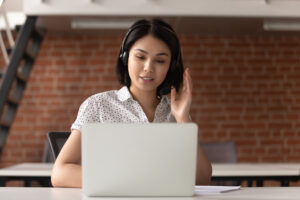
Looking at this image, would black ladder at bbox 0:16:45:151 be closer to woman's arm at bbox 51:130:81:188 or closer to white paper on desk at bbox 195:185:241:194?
woman's arm at bbox 51:130:81:188

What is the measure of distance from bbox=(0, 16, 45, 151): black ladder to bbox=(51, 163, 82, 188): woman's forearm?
106 inches

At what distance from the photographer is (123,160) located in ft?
4.15

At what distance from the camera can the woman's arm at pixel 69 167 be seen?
1.75 m

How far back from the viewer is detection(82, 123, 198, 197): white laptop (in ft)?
4.10

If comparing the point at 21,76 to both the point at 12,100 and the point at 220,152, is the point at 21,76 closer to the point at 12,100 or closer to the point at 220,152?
the point at 12,100

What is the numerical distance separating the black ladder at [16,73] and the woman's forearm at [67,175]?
268cm

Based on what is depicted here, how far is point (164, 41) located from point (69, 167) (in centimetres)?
66

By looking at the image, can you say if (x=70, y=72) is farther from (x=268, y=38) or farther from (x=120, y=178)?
(x=120, y=178)

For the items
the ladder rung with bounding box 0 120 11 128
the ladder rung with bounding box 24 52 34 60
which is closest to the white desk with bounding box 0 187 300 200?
the ladder rung with bounding box 0 120 11 128

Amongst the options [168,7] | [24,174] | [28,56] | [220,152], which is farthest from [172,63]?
[28,56]

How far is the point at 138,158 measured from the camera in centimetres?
127

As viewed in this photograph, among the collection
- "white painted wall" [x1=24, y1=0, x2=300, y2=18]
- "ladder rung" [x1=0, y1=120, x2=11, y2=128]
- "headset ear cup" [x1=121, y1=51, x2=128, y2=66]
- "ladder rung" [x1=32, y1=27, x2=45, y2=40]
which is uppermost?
"white painted wall" [x1=24, y1=0, x2=300, y2=18]

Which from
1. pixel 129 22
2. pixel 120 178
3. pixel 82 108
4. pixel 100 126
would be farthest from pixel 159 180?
pixel 129 22

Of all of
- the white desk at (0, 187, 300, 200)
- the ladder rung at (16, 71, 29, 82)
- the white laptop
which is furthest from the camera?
the ladder rung at (16, 71, 29, 82)
